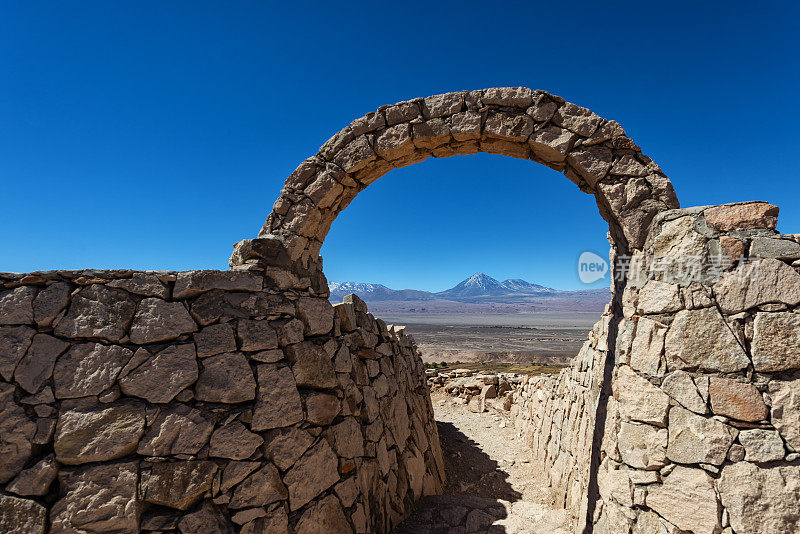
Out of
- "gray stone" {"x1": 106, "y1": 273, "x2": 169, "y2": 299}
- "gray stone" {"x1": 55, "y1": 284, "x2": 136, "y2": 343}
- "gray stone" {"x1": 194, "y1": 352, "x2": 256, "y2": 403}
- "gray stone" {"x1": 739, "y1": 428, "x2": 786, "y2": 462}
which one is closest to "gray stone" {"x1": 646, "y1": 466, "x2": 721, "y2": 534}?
"gray stone" {"x1": 739, "y1": 428, "x2": 786, "y2": 462}

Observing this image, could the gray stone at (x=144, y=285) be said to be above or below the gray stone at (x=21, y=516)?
above

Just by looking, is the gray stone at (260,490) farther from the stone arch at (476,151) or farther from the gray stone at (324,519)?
the stone arch at (476,151)

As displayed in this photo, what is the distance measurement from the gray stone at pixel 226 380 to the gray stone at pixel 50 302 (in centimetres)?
130

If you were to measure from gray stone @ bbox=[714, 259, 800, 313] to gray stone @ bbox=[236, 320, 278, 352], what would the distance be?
14.4 ft

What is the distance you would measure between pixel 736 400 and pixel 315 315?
13.7 feet

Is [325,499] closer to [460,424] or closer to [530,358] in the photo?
[460,424]

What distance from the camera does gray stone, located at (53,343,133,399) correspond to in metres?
3.15

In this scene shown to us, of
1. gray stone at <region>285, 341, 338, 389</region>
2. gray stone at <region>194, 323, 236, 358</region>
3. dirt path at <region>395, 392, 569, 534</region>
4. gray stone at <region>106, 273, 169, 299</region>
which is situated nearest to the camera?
gray stone at <region>106, 273, 169, 299</region>

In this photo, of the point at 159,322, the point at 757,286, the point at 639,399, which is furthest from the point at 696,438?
the point at 159,322

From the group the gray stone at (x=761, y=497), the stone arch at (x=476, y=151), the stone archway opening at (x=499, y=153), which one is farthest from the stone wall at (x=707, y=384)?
the stone arch at (x=476, y=151)

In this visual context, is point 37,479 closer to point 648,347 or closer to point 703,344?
point 648,347

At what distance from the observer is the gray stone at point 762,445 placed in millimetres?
3072

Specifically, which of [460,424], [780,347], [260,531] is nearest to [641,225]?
[780,347]

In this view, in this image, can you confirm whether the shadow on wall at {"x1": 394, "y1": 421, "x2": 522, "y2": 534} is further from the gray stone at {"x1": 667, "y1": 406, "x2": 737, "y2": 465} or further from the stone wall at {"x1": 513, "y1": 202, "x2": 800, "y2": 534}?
the gray stone at {"x1": 667, "y1": 406, "x2": 737, "y2": 465}
